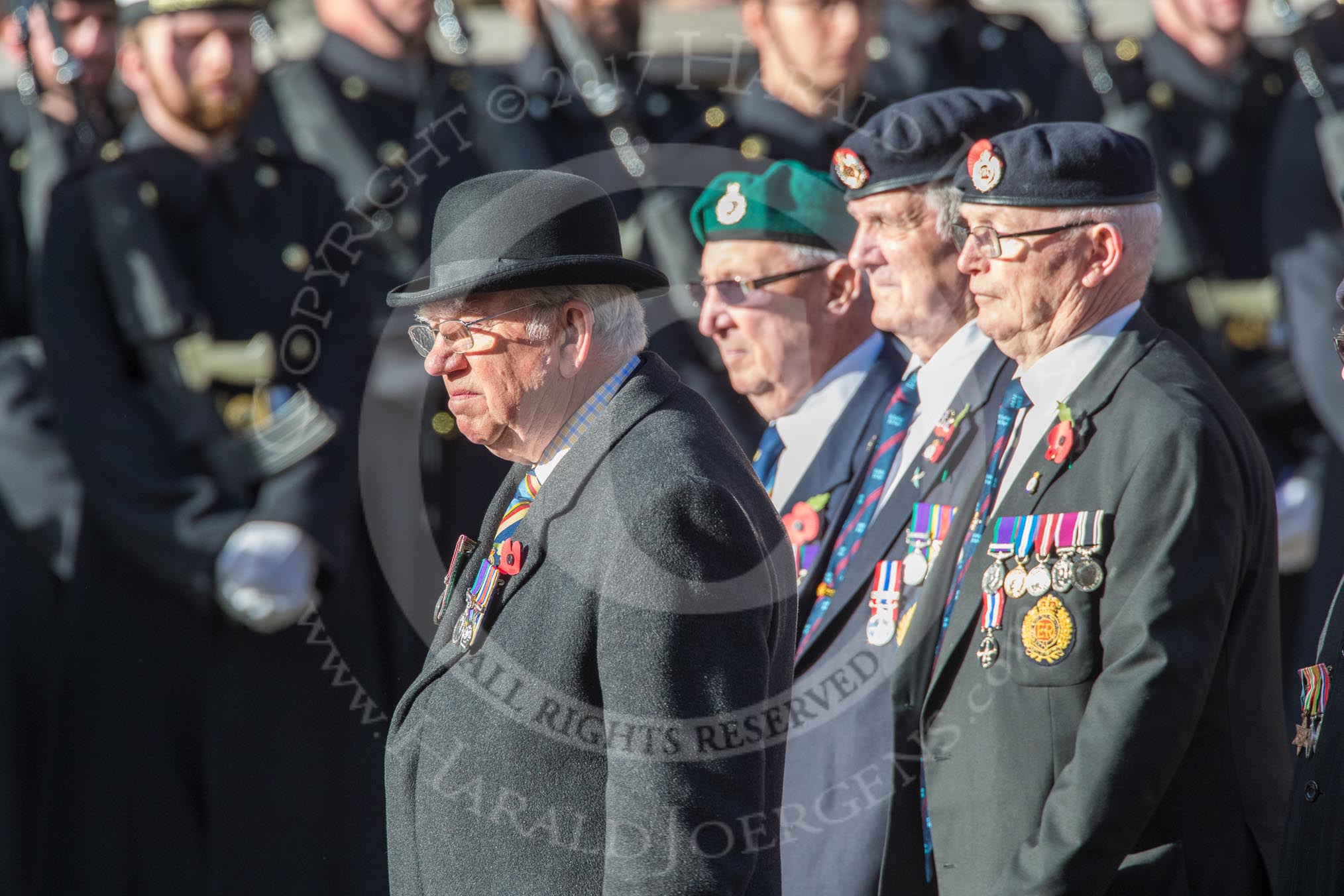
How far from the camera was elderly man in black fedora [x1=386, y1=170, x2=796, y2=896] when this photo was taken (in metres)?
2.29

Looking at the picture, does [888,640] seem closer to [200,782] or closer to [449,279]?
[449,279]

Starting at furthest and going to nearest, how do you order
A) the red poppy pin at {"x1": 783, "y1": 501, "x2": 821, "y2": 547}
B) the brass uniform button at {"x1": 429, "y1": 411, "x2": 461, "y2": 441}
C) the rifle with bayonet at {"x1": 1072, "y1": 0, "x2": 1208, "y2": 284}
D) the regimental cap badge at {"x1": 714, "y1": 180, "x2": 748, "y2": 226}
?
the rifle with bayonet at {"x1": 1072, "y1": 0, "x2": 1208, "y2": 284} → the brass uniform button at {"x1": 429, "y1": 411, "x2": 461, "y2": 441} → the regimental cap badge at {"x1": 714, "y1": 180, "x2": 748, "y2": 226} → the red poppy pin at {"x1": 783, "y1": 501, "x2": 821, "y2": 547}

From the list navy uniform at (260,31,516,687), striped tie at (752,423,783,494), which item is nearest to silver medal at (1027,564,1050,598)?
striped tie at (752,423,783,494)

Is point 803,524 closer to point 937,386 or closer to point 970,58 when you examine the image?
point 937,386

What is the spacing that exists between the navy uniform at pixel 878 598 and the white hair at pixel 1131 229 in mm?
428

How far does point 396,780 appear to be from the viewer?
2604mm

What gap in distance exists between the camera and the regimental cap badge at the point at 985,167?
322cm

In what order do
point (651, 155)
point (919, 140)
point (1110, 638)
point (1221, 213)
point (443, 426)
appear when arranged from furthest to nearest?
point (1221, 213) < point (651, 155) < point (443, 426) < point (919, 140) < point (1110, 638)

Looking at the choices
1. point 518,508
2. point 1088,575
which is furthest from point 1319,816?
point 518,508

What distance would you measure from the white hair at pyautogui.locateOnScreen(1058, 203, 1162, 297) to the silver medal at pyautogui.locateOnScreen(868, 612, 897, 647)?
2.56 feet

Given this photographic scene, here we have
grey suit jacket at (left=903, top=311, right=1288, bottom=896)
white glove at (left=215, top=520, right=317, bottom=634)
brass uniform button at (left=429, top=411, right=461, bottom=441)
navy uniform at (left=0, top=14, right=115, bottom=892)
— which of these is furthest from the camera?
brass uniform button at (left=429, top=411, right=461, bottom=441)

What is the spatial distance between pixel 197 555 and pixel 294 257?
0.88 m

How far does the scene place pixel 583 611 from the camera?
93.8 inches

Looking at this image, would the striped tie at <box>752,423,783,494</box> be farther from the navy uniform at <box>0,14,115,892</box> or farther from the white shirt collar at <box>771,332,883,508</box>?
the navy uniform at <box>0,14,115,892</box>
